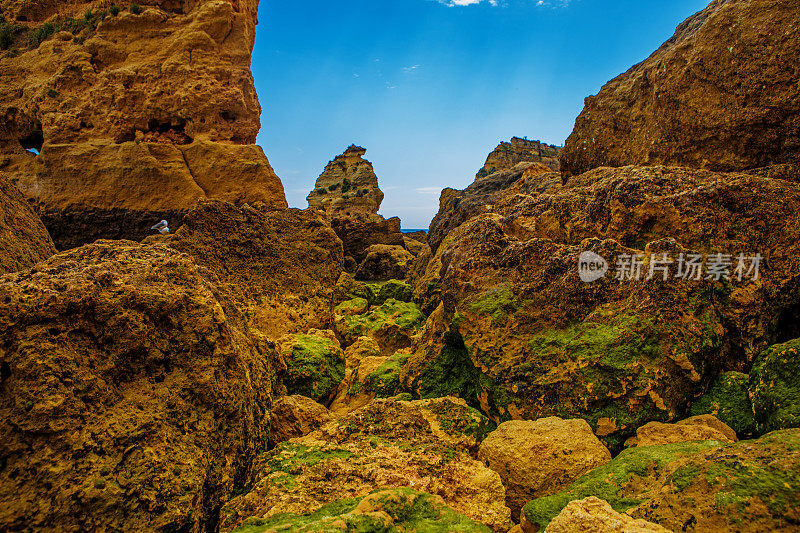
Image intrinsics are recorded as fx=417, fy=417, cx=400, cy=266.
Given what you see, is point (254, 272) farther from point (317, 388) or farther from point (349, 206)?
point (349, 206)

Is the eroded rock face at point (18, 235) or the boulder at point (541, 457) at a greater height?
the eroded rock face at point (18, 235)

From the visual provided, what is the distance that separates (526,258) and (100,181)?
12073 millimetres

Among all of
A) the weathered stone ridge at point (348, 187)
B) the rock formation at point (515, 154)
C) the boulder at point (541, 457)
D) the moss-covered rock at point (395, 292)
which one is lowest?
the boulder at point (541, 457)

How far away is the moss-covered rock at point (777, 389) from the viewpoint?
2752 millimetres

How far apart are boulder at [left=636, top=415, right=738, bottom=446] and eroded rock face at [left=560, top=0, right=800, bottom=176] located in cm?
363

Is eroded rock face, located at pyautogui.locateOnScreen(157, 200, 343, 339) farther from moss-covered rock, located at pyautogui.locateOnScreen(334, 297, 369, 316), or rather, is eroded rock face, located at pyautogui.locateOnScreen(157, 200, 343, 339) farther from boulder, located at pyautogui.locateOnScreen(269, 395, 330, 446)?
boulder, located at pyautogui.locateOnScreen(269, 395, 330, 446)

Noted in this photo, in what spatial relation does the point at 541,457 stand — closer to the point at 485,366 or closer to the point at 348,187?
the point at 485,366

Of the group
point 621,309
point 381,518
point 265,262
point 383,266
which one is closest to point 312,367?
point 265,262

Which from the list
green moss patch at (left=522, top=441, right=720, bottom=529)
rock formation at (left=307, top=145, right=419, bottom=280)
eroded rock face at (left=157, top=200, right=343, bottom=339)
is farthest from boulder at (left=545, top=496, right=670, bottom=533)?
rock formation at (left=307, top=145, right=419, bottom=280)

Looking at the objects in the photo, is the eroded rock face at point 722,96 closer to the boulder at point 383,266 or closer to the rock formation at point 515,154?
the boulder at point 383,266

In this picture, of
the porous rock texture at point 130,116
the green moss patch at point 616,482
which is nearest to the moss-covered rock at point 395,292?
the porous rock texture at point 130,116

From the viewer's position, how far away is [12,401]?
2.46 m

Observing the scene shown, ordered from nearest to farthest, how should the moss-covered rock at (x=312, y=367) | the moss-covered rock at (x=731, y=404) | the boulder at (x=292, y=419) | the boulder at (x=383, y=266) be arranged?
1. the moss-covered rock at (x=731, y=404)
2. the boulder at (x=292, y=419)
3. the moss-covered rock at (x=312, y=367)
4. the boulder at (x=383, y=266)

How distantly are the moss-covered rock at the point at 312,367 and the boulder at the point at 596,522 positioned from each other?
3999 mm
